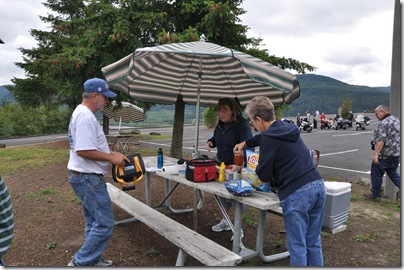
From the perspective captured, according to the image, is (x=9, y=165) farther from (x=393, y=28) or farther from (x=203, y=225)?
(x=393, y=28)

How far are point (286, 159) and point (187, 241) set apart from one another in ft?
4.08

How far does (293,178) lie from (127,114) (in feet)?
49.7

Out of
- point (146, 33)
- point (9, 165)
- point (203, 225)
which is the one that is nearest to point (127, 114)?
point (9, 165)

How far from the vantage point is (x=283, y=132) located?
2.61 meters

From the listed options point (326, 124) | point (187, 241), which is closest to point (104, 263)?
point (187, 241)

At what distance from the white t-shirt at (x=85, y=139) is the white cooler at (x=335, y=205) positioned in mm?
2235

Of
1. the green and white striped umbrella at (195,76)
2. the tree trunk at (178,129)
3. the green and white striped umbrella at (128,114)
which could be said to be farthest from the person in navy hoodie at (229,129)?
the green and white striped umbrella at (128,114)

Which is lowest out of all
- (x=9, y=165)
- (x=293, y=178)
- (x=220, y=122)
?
(x=9, y=165)

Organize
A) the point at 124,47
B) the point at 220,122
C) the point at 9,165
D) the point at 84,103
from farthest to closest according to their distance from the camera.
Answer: the point at 9,165 → the point at 124,47 → the point at 220,122 → the point at 84,103

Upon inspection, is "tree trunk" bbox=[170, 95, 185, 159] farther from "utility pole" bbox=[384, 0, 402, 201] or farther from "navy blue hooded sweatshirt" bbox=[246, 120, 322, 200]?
"navy blue hooded sweatshirt" bbox=[246, 120, 322, 200]

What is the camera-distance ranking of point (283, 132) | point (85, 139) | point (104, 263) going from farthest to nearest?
1. point (104, 263)
2. point (85, 139)
3. point (283, 132)

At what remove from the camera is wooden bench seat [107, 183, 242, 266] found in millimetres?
2653

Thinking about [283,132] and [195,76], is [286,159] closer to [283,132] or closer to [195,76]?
[283,132]

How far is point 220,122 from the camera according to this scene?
4.27m
